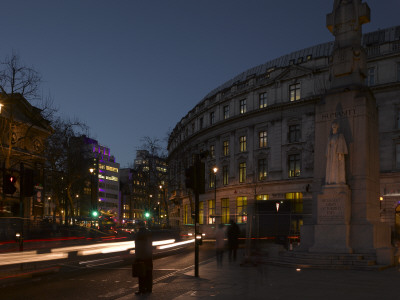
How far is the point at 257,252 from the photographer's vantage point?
1677cm

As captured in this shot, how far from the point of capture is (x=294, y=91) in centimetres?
5188

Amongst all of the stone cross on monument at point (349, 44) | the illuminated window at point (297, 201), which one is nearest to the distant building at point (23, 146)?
the illuminated window at point (297, 201)

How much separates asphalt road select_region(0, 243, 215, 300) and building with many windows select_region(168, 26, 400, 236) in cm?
1867

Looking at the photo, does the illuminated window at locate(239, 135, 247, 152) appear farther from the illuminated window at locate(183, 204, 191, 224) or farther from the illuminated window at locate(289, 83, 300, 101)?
the illuminated window at locate(183, 204, 191, 224)

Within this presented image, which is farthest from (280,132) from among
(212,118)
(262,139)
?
(212,118)

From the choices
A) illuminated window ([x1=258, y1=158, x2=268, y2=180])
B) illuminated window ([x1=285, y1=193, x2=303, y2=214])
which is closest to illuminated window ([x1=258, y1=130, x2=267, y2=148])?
illuminated window ([x1=258, y1=158, x2=268, y2=180])

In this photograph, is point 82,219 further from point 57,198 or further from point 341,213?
point 341,213

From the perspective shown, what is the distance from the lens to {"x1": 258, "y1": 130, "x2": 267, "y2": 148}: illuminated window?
55159 millimetres

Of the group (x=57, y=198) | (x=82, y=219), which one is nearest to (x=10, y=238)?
(x=82, y=219)

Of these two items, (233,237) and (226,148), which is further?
(226,148)

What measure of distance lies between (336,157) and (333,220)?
→ 2543 mm

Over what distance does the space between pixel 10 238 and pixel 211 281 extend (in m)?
8.11

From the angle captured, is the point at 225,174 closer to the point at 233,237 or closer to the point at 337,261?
the point at 233,237

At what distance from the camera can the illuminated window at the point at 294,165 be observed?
51.1 meters
